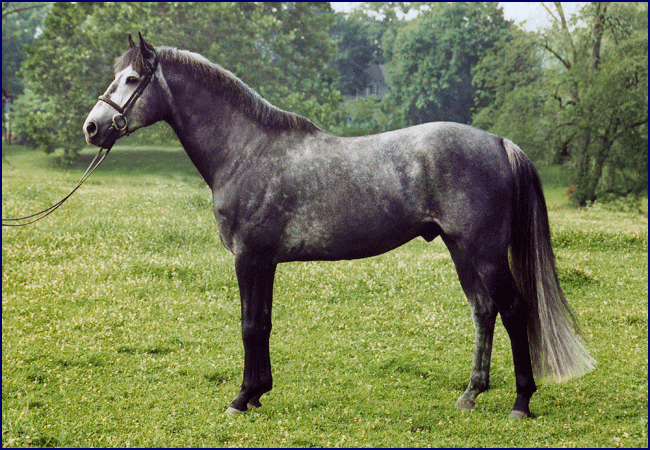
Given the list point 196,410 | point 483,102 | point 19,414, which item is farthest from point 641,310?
point 483,102

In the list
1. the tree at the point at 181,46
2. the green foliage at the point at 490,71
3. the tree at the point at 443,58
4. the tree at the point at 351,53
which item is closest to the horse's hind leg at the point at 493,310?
the green foliage at the point at 490,71

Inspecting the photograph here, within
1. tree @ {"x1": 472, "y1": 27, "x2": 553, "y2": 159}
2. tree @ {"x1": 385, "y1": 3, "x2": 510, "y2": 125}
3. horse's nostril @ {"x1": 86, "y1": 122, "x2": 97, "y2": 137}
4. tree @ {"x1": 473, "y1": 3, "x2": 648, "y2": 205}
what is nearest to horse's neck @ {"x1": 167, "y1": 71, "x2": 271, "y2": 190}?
horse's nostril @ {"x1": 86, "y1": 122, "x2": 97, "y2": 137}

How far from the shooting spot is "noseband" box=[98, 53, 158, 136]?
20.5 ft

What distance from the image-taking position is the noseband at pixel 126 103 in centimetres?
626

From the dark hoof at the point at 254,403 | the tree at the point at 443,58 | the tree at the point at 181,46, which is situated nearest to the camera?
the dark hoof at the point at 254,403

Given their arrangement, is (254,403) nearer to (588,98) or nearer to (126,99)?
(126,99)

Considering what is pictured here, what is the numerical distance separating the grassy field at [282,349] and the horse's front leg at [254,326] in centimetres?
26

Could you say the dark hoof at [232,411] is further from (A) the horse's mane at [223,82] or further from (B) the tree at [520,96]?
(B) the tree at [520,96]

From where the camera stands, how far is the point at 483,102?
1962 inches

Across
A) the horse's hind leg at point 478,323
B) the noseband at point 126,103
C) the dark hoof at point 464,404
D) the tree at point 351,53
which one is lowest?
the dark hoof at point 464,404

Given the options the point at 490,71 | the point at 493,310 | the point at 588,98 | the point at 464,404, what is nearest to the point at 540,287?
the point at 493,310

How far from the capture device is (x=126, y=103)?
629 cm

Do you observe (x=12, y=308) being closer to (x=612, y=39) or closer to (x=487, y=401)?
(x=487, y=401)

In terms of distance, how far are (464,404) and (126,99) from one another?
5.34 meters
